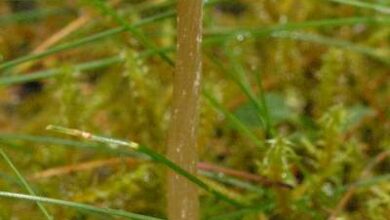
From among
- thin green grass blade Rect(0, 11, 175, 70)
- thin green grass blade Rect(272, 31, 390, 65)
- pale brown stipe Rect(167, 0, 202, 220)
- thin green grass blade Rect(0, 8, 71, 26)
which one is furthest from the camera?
thin green grass blade Rect(0, 8, 71, 26)

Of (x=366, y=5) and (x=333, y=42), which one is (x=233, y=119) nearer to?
(x=366, y=5)

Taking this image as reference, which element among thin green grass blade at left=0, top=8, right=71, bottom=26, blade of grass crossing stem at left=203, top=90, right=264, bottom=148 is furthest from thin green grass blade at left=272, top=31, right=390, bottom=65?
thin green grass blade at left=0, top=8, right=71, bottom=26

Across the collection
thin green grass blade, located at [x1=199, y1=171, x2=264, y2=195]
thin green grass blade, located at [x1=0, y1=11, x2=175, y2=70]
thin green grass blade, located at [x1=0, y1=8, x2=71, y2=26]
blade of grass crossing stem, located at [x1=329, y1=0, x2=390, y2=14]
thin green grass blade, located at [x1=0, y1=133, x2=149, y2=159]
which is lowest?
thin green grass blade, located at [x1=199, y1=171, x2=264, y2=195]

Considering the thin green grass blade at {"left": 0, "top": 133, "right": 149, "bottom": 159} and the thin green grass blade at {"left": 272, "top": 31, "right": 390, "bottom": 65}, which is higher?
the thin green grass blade at {"left": 272, "top": 31, "right": 390, "bottom": 65}

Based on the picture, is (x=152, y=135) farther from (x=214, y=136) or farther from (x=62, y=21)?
(x=62, y=21)

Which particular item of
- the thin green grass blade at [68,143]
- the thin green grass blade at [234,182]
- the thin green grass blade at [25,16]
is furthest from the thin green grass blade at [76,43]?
the thin green grass blade at [25,16]

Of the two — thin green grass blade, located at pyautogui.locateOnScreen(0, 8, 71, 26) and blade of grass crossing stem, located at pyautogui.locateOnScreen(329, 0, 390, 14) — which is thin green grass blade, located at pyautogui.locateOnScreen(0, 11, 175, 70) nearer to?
blade of grass crossing stem, located at pyautogui.locateOnScreen(329, 0, 390, 14)

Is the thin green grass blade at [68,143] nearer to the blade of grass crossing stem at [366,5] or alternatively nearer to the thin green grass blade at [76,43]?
the thin green grass blade at [76,43]

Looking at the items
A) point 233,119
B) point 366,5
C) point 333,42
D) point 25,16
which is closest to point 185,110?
point 233,119

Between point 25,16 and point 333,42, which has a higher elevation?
point 25,16
